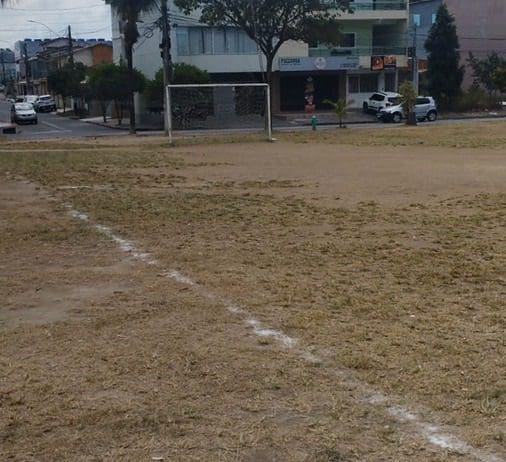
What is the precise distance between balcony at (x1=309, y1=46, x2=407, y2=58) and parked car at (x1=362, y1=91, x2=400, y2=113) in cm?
443

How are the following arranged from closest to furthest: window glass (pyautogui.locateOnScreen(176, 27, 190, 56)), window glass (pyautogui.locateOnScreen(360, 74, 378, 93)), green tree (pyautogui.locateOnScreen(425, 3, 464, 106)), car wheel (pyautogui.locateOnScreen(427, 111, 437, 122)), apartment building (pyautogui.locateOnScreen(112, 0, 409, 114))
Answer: car wheel (pyautogui.locateOnScreen(427, 111, 437, 122)) < window glass (pyautogui.locateOnScreen(176, 27, 190, 56)) < apartment building (pyautogui.locateOnScreen(112, 0, 409, 114)) < green tree (pyautogui.locateOnScreen(425, 3, 464, 106)) < window glass (pyautogui.locateOnScreen(360, 74, 378, 93))

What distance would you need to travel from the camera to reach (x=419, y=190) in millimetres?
13250

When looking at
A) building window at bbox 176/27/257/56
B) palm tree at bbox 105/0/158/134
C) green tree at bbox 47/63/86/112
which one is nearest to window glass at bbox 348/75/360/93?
building window at bbox 176/27/257/56

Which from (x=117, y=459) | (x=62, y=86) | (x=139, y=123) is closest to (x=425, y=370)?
(x=117, y=459)

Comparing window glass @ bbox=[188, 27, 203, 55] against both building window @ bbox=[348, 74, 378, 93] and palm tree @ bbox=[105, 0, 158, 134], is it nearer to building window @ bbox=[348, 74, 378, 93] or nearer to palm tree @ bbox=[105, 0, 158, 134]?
palm tree @ bbox=[105, 0, 158, 134]

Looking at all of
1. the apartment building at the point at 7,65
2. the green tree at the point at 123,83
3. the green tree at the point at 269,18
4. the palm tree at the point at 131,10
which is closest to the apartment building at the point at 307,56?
the green tree at the point at 123,83

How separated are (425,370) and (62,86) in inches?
2684

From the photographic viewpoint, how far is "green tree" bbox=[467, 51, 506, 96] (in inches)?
2283

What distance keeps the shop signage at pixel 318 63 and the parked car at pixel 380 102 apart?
346 centimetres

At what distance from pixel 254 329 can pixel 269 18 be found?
3655 centimetres

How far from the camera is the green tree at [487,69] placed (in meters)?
58.0

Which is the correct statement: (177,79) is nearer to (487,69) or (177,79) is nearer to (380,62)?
(380,62)

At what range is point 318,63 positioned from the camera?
175 ft

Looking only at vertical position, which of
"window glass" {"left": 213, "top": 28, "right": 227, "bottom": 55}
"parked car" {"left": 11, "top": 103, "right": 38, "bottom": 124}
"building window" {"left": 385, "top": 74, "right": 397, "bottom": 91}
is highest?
"window glass" {"left": 213, "top": 28, "right": 227, "bottom": 55}
